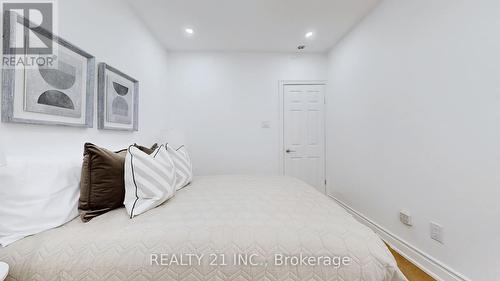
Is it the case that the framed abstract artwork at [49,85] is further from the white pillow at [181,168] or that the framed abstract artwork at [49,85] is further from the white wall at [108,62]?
the white pillow at [181,168]

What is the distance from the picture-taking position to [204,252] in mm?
887

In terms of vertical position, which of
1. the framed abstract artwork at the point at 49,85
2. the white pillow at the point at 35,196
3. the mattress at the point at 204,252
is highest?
the framed abstract artwork at the point at 49,85

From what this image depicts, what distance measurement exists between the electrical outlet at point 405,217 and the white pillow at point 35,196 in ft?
8.12

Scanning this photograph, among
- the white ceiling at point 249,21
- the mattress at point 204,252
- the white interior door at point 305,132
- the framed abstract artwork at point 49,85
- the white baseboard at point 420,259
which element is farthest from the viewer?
the white interior door at point 305,132

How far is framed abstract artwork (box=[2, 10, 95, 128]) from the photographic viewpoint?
105cm

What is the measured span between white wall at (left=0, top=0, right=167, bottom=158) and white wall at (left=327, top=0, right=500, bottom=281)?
8.05 ft

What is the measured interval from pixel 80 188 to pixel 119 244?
516 mm

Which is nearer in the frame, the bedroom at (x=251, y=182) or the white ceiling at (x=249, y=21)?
the bedroom at (x=251, y=182)

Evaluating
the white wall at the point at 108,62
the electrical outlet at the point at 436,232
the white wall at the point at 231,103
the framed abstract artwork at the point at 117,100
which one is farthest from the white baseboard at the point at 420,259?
the framed abstract artwork at the point at 117,100

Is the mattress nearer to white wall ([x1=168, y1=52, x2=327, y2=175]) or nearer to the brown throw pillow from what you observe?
the brown throw pillow

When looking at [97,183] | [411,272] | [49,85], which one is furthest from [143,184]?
[411,272]

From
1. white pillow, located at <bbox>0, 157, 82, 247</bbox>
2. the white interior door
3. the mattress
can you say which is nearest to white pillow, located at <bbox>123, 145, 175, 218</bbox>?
the mattress

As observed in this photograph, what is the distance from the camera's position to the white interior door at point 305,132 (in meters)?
3.35

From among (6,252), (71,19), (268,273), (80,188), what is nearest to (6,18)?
(71,19)
